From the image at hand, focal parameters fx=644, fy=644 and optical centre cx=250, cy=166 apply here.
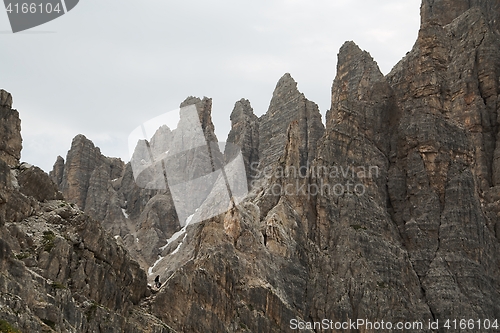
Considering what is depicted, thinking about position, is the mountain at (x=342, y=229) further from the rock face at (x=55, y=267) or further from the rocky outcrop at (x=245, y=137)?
the rocky outcrop at (x=245, y=137)

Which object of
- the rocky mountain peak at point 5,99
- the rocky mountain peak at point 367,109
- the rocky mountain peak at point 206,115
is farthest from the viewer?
the rocky mountain peak at point 206,115

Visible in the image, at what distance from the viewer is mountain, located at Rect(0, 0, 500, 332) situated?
63500 millimetres

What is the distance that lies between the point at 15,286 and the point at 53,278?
10.3m

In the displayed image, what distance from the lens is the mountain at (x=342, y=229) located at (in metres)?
63.5

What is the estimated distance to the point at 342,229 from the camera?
96.3 meters

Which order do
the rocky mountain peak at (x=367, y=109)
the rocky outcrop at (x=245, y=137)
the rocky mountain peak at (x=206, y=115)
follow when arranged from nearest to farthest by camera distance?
1. the rocky mountain peak at (x=367, y=109)
2. the rocky outcrop at (x=245, y=137)
3. the rocky mountain peak at (x=206, y=115)

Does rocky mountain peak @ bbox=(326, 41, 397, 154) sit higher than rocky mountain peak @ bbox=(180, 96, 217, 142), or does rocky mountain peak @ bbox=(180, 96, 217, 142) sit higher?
rocky mountain peak @ bbox=(180, 96, 217, 142)

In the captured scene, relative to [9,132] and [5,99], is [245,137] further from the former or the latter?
[9,132]

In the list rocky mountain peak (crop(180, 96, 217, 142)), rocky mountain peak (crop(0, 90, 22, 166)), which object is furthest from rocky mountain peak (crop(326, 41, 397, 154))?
rocky mountain peak (crop(180, 96, 217, 142))

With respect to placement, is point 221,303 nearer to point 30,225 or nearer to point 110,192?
point 30,225

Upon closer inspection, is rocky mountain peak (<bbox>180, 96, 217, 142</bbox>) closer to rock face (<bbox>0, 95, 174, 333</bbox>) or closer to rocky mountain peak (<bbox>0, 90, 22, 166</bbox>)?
rock face (<bbox>0, 95, 174, 333</bbox>)

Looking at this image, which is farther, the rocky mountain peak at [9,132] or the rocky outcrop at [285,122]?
the rocky outcrop at [285,122]

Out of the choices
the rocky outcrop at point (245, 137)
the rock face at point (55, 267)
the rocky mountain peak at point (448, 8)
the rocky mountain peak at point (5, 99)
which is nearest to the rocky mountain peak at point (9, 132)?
the rocky mountain peak at point (5, 99)

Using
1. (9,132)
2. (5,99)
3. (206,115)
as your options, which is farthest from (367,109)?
(206,115)
